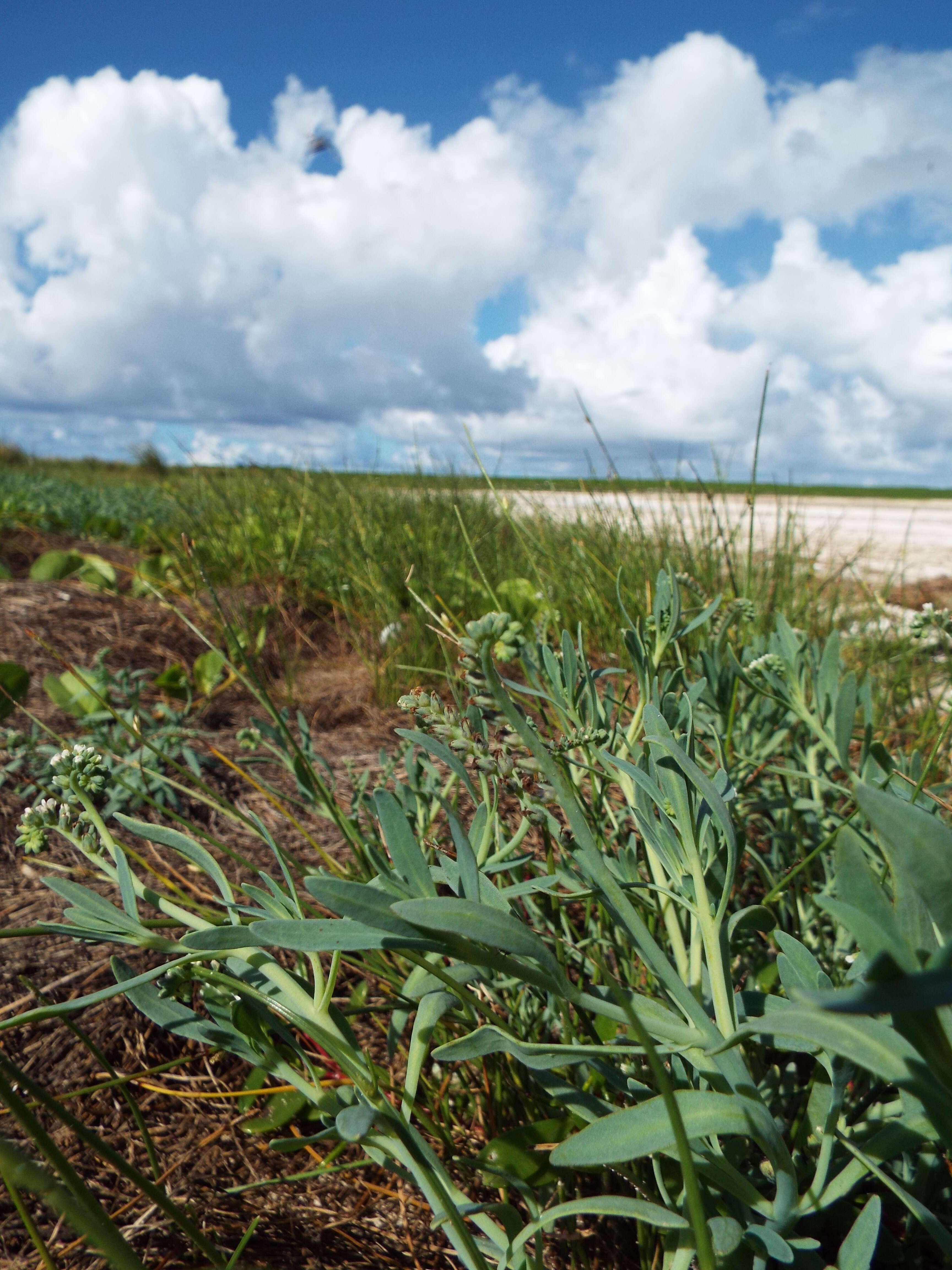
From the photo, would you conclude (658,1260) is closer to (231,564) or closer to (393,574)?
(393,574)

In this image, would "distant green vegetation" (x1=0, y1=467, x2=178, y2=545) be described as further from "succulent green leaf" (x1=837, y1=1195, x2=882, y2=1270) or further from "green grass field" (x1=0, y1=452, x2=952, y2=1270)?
"succulent green leaf" (x1=837, y1=1195, x2=882, y2=1270)

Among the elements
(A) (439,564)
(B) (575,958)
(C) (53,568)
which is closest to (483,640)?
(B) (575,958)

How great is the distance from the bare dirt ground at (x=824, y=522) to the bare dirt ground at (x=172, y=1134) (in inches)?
62.9

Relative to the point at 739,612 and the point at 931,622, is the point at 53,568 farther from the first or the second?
the point at 931,622

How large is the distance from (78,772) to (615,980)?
50 cm

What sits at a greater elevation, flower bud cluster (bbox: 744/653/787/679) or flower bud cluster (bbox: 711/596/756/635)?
flower bud cluster (bbox: 711/596/756/635)

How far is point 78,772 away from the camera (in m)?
0.68

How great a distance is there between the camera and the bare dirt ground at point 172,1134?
816mm

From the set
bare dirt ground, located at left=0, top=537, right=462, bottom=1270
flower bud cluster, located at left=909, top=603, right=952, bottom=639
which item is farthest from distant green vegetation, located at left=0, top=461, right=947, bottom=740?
bare dirt ground, located at left=0, top=537, right=462, bottom=1270

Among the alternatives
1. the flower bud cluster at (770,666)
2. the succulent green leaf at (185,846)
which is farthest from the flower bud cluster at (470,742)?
the flower bud cluster at (770,666)

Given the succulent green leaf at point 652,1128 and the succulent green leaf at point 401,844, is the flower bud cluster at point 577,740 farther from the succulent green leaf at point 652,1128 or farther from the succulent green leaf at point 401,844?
the succulent green leaf at point 652,1128

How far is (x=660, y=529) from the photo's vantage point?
301 centimetres

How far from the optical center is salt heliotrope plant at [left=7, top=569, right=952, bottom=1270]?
16.6 inches

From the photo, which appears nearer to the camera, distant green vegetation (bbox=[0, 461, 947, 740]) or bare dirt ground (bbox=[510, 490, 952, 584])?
distant green vegetation (bbox=[0, 461, 947, 740])
